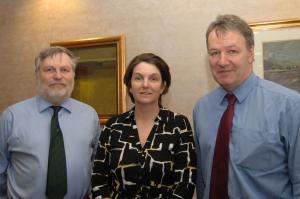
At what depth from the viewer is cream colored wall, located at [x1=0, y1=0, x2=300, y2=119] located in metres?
2.22

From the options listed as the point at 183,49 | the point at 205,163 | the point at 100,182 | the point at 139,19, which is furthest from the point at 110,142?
the point at 139,19

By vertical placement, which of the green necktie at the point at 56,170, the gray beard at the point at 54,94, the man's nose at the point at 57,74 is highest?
the man's nose at the point at 57,74

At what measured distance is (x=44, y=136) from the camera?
1.94m

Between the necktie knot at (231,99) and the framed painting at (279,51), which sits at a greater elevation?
the framed painting at (279,51)

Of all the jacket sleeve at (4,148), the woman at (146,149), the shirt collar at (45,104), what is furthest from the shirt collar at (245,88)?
the jacket sleeve at (4,148)

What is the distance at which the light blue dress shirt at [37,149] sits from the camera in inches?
73.7

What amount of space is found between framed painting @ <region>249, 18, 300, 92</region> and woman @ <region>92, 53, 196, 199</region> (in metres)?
0.63

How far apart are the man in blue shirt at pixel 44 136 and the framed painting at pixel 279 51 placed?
110 cm

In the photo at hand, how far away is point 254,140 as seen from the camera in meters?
1.50

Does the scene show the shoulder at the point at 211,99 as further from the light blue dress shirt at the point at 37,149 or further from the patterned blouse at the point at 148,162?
the light blue dress shirt at the point at 37,149

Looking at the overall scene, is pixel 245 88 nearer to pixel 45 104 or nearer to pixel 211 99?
pixel 211 99

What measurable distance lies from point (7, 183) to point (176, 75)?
125 cm

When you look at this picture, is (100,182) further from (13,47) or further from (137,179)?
(13,47)

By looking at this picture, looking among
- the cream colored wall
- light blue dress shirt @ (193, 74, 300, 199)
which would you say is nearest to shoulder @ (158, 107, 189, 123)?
light blue dress shirt @ (193, 74, 300, 199)
